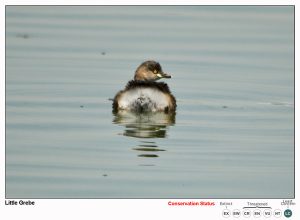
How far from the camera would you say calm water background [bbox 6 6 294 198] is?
442 inches

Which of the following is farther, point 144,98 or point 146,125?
point 144,98

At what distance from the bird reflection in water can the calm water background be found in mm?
25

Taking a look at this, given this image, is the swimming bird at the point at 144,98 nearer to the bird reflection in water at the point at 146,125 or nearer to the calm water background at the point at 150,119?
the bird reflection in water at the point at 146,125

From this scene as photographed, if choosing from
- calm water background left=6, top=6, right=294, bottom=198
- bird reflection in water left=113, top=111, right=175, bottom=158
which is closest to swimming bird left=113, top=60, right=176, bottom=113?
bird reflection in water left=113, top=111, right=175, bottom=158

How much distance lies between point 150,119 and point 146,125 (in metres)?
0.34

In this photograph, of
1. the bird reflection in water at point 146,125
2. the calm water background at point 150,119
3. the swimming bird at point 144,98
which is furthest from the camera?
the swimming bird at point 144,98

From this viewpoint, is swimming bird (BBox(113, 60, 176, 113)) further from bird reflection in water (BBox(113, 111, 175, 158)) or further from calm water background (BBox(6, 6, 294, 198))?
calm water background (BBox(6, 6, 294, 198))

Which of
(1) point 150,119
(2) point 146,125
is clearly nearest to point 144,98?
(1) point 150,119

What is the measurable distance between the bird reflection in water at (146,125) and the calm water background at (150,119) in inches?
1.0

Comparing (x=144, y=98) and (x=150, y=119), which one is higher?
(x=144, y=98)

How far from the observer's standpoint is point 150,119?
1387 centimetres

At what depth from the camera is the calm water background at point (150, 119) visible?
11234 mm

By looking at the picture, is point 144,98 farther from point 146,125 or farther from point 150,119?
point 146,125

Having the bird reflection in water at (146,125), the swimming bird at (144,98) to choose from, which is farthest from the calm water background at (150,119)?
the swimming bird at (144,98)
